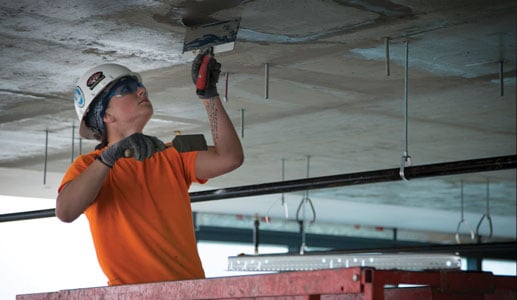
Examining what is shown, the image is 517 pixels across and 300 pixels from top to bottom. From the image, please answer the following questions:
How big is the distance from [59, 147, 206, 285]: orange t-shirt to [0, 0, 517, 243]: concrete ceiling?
39.2 inches

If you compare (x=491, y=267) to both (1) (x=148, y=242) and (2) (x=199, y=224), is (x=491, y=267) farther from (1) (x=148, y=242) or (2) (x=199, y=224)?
(1) (x=148, y=242)

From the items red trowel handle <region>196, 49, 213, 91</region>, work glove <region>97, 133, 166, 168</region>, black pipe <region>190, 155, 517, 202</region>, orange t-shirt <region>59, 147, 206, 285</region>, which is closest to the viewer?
work glove <region>97, 133, 166, 168</region>

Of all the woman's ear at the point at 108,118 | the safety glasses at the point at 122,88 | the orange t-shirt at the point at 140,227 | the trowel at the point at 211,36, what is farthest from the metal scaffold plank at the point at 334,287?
the trowel at the point at 211,36

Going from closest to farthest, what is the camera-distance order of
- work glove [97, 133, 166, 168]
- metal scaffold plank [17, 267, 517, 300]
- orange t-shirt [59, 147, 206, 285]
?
metal scaffold plank [17, 267, 517, 300]
work glove [97, 133, 166, 168]
orange t-shirt [59, 147, 206, 285]

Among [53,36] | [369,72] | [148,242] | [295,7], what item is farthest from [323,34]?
[148,242]

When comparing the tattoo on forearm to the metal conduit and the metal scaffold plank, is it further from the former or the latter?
the metal conduit

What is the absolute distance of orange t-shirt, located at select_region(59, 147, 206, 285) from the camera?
3037 mm

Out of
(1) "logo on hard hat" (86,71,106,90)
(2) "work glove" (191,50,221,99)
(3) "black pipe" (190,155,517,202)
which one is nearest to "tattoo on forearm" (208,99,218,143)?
(2) "work glove" (191,50,221,99)

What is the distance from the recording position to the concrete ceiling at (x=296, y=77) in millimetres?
3988

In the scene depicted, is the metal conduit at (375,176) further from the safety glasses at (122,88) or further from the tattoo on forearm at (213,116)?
the safety glasses at (122,88)

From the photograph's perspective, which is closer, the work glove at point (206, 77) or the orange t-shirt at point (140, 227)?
the orange t-shirt at point (140, 227)

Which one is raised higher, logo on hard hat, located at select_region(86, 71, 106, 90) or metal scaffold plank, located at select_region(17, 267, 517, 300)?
logo on hard hat, located at select_region(86, 71, 106, 90)

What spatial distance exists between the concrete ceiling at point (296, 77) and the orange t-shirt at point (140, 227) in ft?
3.26

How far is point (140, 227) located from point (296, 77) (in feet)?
7.27
